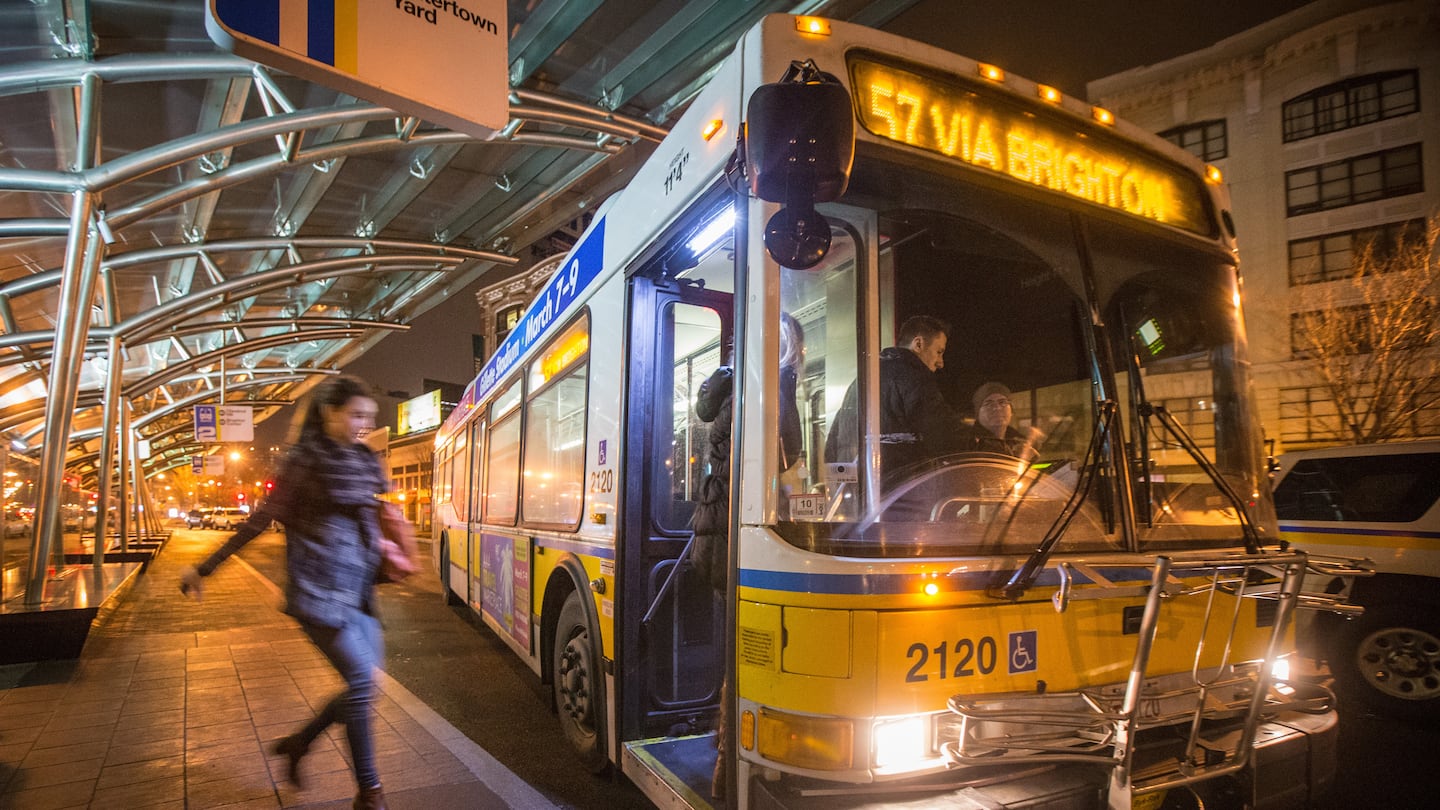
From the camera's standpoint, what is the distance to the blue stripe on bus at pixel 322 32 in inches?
184

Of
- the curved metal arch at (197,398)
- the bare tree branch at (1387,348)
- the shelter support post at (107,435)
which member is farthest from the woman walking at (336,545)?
the curved metal arch at (197,398)

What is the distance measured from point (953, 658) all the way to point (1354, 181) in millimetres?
26774

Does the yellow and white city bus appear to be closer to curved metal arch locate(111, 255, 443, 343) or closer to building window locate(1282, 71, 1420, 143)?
curved metal arch locate(111, 255, 443, 343)

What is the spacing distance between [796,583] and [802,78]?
163 cm

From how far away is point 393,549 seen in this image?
143 inches

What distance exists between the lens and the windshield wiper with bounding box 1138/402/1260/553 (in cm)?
293

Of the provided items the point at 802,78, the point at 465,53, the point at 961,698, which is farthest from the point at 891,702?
the point at 465,53

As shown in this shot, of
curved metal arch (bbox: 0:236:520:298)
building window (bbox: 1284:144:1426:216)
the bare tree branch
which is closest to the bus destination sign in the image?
curved metal arch (bbox: 0:236:520:298)

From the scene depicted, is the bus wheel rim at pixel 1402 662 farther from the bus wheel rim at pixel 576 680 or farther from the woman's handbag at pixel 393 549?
the woman's handbag at pixel 393 549

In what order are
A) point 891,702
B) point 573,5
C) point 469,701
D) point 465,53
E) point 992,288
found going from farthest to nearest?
1. point 573,5
2. point 469,701
3. point 465,53
4. point 992,288
5. point 891,702

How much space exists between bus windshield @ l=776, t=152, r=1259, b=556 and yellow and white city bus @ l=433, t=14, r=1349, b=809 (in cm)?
1

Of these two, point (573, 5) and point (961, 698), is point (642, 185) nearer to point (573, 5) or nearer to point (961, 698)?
point (961, 698)

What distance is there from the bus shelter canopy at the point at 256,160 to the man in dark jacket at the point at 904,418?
398 centimetres

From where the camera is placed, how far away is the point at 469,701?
6129 mm
